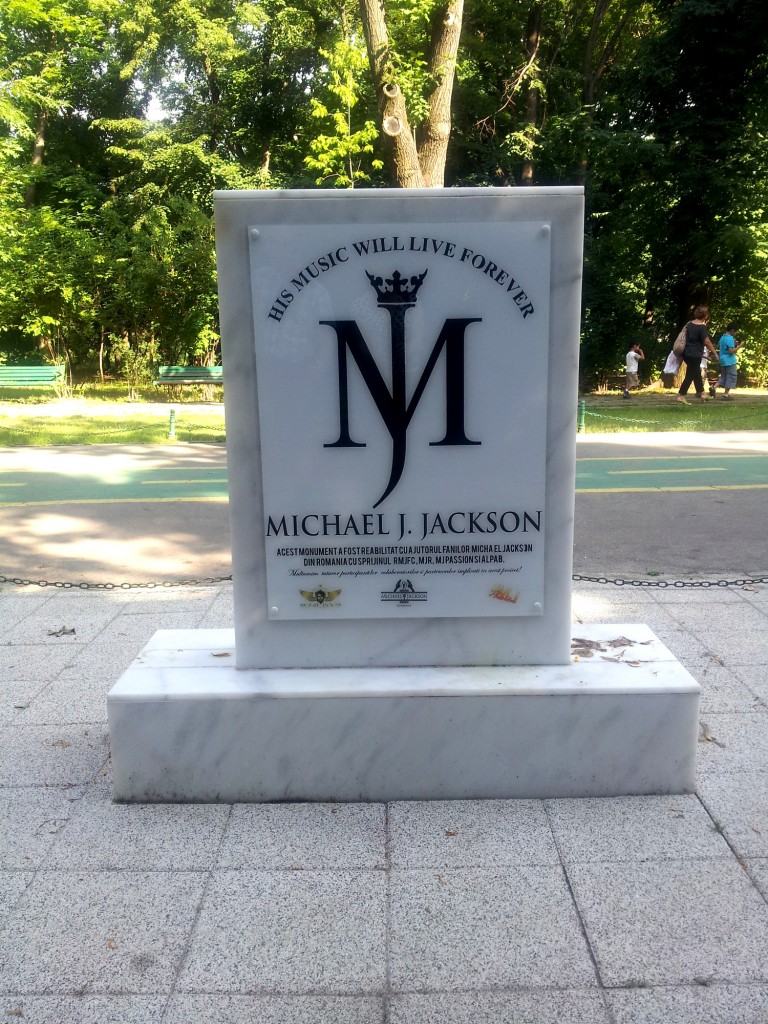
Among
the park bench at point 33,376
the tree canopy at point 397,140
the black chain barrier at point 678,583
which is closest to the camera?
the black chain barrier at point 678,583

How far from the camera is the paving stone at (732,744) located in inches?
152

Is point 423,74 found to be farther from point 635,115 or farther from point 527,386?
point 527,386

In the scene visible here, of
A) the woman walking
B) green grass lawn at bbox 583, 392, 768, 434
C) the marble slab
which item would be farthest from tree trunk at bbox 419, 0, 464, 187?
→ the marble slab

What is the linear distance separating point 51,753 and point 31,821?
587 mm

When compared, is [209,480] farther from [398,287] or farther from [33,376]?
[33,376]

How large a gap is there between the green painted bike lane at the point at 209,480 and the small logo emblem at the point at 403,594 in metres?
6.98

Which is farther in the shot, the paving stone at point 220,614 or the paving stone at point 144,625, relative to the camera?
the paving stone at point 220,614

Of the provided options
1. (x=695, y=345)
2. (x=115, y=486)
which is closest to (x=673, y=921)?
(x=115, y=486)

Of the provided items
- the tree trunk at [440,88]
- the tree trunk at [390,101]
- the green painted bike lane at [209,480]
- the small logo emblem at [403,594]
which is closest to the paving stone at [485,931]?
the small logo emblem at [403,594]

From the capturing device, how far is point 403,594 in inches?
146

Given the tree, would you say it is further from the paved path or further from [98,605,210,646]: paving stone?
[98,605,210,646]: paving stone

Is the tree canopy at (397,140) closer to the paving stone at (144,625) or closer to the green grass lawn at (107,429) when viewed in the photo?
the green grass lawn at (107,429)

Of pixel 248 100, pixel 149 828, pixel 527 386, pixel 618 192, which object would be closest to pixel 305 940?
pixel 149 828

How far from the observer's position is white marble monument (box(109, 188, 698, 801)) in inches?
A: 137
